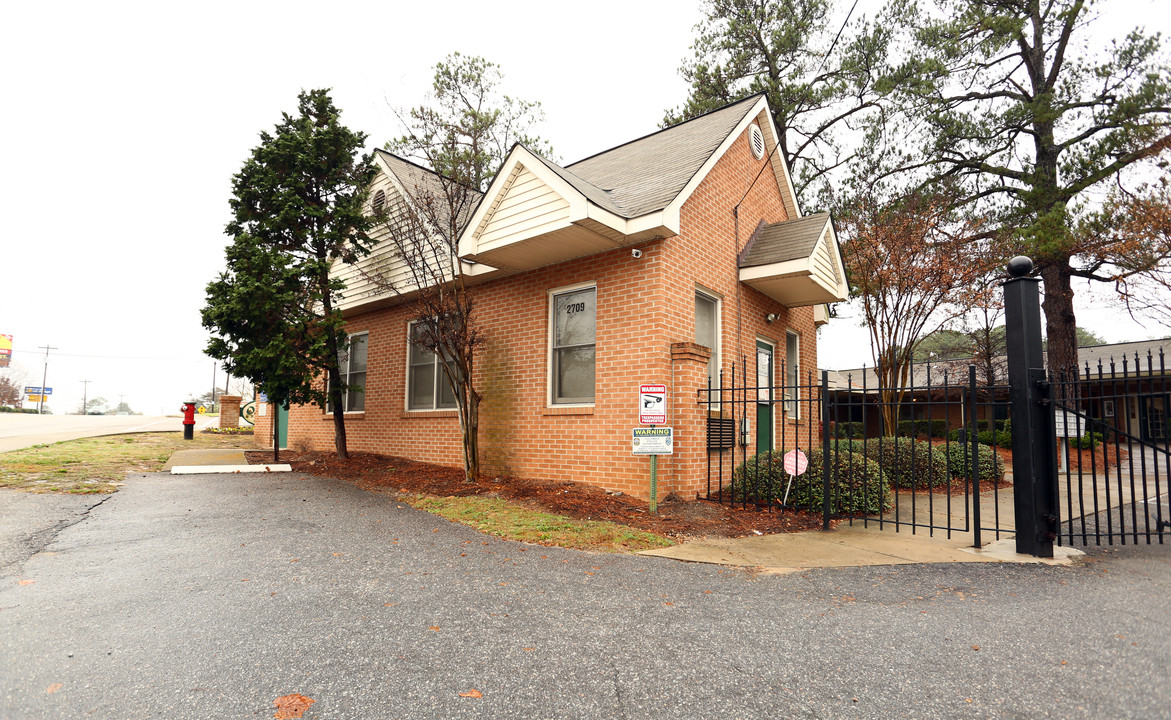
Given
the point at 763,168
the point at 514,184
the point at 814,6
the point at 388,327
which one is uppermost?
the point at 814,6

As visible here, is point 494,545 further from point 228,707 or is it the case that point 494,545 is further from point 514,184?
point 514,184

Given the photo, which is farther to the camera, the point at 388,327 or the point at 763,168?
the point at 388,327

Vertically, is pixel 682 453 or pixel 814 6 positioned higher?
pixel 814 6

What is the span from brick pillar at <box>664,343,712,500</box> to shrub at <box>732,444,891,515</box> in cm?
61

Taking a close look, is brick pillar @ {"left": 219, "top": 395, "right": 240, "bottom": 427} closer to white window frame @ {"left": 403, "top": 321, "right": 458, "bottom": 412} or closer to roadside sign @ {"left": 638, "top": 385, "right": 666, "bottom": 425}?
white window frame @ {"left": 403, "top": 321, "right": 458, "bottom": 412}

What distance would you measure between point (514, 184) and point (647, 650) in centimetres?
702

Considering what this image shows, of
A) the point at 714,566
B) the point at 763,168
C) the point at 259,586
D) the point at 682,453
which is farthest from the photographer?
the point at 763,168

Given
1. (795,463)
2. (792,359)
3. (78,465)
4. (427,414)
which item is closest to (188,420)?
(78,465)

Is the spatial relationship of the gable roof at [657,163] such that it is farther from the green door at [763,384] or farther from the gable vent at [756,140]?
the green door at [763,384]

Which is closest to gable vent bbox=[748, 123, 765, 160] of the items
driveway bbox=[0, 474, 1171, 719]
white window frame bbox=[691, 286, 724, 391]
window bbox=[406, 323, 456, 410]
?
white window frame bbox=[691, 286, 724, 391]

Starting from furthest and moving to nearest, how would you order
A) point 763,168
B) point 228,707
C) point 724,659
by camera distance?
1. point 763,168
2. point 724,659
3. point 228,707

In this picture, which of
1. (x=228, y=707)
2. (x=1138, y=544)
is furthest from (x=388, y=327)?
(x=1138, y=544)

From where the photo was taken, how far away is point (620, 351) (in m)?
8.53

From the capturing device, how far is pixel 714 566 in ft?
17.2
